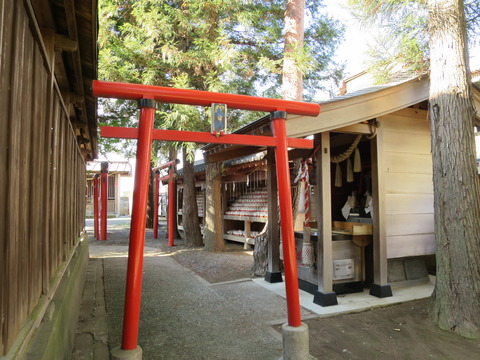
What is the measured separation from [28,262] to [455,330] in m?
4.73

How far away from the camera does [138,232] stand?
2809 millimetres

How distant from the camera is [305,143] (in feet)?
12.8

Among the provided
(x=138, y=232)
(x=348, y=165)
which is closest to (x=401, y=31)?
(x=348, y=165)

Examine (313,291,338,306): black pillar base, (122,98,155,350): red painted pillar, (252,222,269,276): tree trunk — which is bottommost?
(313,291,338,306): black pillar base

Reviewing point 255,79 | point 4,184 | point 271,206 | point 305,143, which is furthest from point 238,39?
point 4,184

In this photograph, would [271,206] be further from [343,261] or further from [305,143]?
[305,143]

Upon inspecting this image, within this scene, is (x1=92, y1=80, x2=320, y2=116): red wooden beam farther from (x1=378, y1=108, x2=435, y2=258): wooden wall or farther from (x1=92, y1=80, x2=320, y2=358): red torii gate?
(x1=378, y1=108, x2=435, y2=258): wooden wall

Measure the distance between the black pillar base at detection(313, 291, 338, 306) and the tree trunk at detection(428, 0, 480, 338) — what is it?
1.35 metres

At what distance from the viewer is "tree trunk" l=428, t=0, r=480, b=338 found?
167 inches

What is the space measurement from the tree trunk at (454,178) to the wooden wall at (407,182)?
3.98ft

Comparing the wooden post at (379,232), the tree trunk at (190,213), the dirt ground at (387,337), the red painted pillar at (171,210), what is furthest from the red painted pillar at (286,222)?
the red painted pillar at (171,210)

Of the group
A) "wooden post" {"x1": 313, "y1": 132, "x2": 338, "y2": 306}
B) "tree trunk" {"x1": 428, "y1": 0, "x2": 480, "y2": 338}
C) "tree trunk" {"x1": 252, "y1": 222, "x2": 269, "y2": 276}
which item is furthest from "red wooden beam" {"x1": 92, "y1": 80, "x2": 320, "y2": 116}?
"tree trunk" {"x1": 252, "y1": 222, "x2": 269, "y2": 276}

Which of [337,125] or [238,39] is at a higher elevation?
[238,39]

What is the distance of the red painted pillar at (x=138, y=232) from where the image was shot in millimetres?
2707
